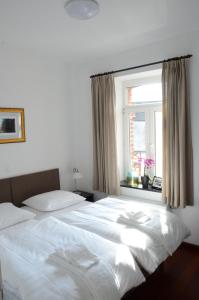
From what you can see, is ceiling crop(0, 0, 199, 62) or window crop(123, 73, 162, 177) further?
window crop(123, 73, 162, 177)

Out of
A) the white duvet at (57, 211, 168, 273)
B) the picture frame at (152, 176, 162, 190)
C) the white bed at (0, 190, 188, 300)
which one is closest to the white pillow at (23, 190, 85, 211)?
the white bed at (0, 190, 188, 300)

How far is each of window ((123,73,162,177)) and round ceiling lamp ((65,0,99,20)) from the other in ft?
5.38

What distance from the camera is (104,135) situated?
3.74m

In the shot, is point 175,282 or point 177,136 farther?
point 177,136

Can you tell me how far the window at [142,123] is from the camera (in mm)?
3629

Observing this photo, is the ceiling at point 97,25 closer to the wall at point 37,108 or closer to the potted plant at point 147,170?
the wall at point 37,108

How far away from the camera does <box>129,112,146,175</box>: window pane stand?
3793 millimetres

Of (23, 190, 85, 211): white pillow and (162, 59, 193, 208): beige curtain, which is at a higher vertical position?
(162, 59, 193, 208): beige curtain

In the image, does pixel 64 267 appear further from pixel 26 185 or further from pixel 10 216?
pixel 26 185

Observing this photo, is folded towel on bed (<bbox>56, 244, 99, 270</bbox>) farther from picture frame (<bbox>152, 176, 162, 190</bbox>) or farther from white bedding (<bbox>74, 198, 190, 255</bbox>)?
picture frame (<bbox>152, 176, 162, 190</bbox>)

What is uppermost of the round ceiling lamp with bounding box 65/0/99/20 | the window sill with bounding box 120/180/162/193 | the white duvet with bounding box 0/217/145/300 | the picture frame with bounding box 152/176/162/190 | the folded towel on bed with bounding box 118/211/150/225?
the round ceiling lamp with bounding box 65/0/99/20

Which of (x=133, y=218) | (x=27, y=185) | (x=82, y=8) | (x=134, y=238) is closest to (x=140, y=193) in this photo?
(x=133, y=218)

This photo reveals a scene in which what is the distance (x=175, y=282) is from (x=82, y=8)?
9.11 feet

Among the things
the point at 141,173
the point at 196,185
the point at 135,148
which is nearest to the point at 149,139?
the point at 135,148
